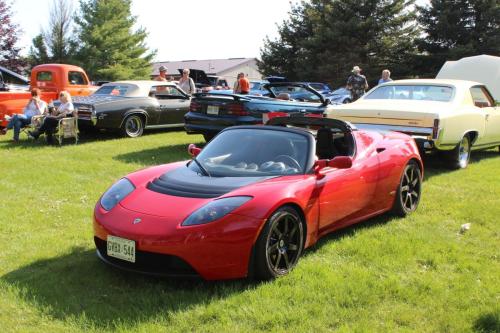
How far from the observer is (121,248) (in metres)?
3.91

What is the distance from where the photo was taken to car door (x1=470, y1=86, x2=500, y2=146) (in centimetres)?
970

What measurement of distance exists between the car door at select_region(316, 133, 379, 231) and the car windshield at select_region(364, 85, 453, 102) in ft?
13.0

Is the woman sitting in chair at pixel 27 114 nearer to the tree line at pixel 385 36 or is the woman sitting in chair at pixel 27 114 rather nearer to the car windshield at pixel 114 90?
the car windshield at pixel 114 90

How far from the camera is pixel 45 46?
40.5 meters

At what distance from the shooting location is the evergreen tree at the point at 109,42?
130 ft

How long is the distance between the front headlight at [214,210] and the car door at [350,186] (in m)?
0.94

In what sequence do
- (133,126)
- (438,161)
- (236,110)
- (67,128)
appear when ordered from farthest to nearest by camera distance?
(133,126) < (67,128) < (236,110) < (438,161)

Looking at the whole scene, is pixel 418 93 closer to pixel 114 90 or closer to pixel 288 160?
pixel 288 160

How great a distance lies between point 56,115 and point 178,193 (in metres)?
8.06

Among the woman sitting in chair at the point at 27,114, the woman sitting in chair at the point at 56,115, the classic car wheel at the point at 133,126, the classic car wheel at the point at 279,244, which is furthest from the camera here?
the classic car wheel at the point at 133,126

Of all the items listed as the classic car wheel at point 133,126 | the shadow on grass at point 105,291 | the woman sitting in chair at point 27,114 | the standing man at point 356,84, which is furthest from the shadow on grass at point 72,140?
the shadow on grass at point 105,291

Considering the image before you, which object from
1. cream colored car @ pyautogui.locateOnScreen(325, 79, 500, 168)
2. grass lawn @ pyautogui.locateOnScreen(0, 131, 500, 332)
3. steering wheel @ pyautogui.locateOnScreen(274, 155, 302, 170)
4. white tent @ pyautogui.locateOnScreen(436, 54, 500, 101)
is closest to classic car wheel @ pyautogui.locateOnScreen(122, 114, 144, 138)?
cream colored car @ pyautogui.locateOnScreen(325, 79, 500, 168)

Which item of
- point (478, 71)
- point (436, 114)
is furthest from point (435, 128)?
point (478, 71)

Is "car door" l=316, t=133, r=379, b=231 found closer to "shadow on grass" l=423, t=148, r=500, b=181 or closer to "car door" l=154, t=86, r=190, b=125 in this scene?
"shadow on grass" l=423, t=148, r=500, b=181
